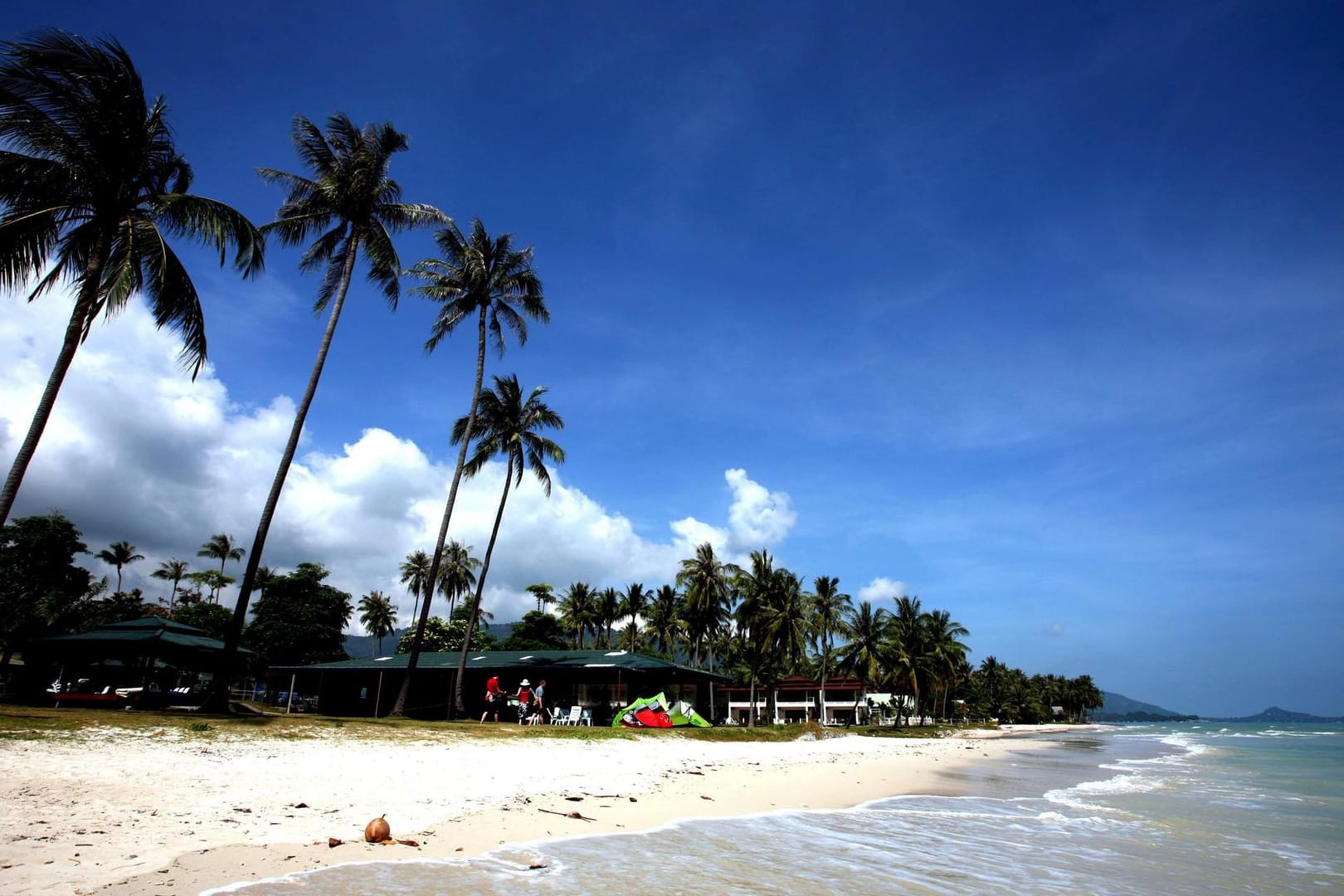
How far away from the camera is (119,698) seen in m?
19.4

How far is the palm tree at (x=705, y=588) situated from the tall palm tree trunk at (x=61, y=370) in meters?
37.4

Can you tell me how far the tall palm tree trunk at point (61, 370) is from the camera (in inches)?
498

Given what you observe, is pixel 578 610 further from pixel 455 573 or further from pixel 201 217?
pixel 201 217

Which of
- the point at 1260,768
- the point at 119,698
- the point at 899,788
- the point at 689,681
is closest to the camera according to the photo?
the point at 899,788

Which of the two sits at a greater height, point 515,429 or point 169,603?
point 515,429

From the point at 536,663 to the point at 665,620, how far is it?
97.2 feet

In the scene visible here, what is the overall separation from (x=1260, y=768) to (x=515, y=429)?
33988mm

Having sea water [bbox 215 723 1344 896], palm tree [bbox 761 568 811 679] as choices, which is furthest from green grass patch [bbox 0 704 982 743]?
palm tree [bbox 761 568 811 679]

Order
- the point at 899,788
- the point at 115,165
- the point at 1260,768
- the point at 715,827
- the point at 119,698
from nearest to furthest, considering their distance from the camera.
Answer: the point at 715,827
the point at 115,165
the point at 899,788
the point at 119,698
the point at 1260,768

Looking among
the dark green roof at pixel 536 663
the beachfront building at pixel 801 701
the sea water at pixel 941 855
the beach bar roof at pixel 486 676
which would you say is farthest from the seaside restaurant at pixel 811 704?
the sea water at pixel 941 855

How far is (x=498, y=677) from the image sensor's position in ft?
106

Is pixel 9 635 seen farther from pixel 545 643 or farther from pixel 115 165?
pixel 545 643

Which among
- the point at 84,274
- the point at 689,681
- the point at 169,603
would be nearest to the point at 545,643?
the point at 689,681

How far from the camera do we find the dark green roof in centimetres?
3005
